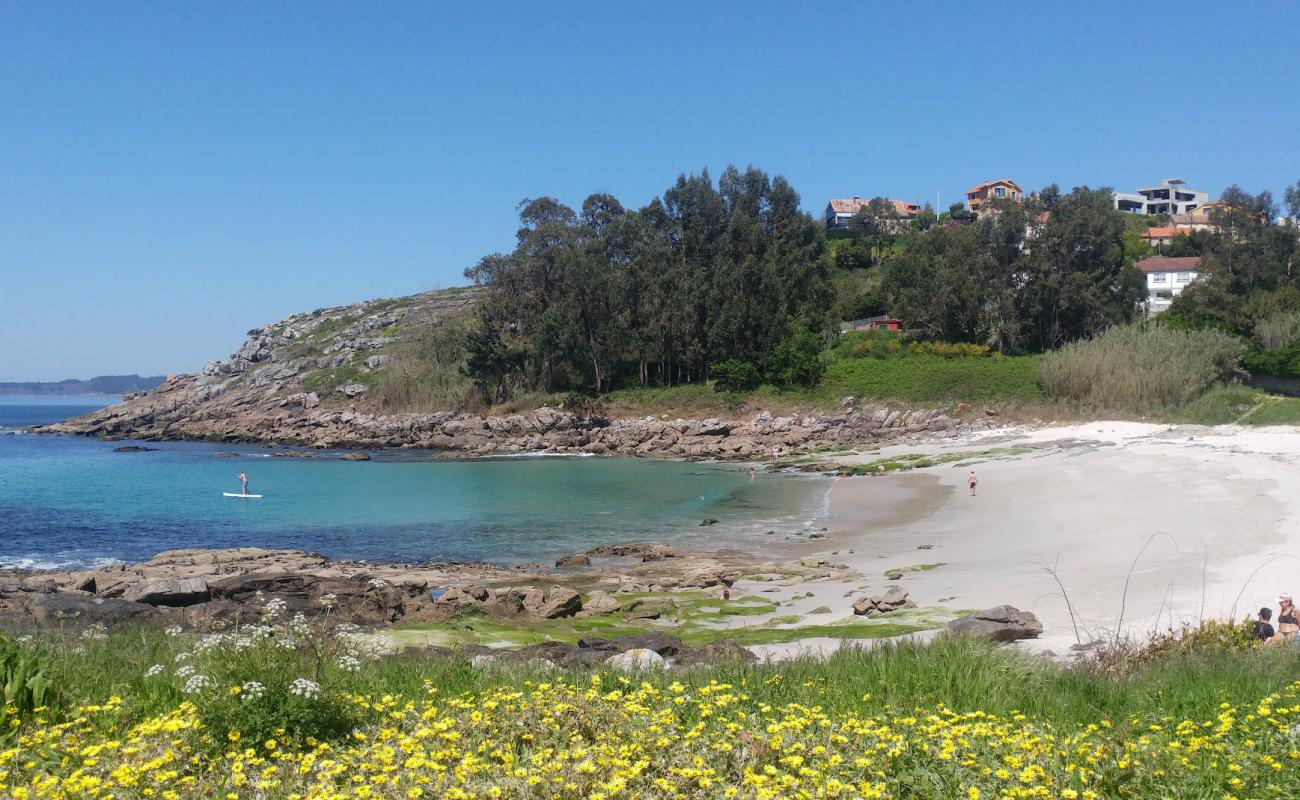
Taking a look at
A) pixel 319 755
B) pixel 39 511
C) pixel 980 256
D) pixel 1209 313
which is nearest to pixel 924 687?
pixel 319 755

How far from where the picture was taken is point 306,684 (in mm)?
5812

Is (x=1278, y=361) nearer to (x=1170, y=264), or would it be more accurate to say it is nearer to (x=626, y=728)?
(x=1170, y=264)

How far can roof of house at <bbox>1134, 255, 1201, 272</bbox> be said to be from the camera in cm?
7775

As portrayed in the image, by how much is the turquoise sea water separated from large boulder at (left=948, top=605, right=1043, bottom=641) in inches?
459

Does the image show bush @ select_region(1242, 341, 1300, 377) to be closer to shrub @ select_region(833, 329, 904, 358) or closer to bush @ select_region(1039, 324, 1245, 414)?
bush @ select_region(1039, 324, 1245, 414)

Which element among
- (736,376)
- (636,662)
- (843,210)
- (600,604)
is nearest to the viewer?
Answer: (636,662)

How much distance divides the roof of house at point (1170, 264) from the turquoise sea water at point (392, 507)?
56.0 m

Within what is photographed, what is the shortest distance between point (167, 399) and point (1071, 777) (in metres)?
95.5

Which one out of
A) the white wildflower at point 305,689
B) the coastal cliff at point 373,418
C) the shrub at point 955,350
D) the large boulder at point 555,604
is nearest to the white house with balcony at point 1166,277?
A: the shrub at point 955,350

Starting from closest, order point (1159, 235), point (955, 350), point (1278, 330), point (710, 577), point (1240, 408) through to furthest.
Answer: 1. point (710, 577)
2. point (1240, 408)
3. point (1278, 330)
4. point (955, 350)
5. point (1159, 235)

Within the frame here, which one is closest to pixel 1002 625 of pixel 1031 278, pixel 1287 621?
pixel 1287 621

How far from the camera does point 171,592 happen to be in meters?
15.1

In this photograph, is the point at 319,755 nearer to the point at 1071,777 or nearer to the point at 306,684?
the point at 306,684

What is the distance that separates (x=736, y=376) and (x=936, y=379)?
12475 millimetres
